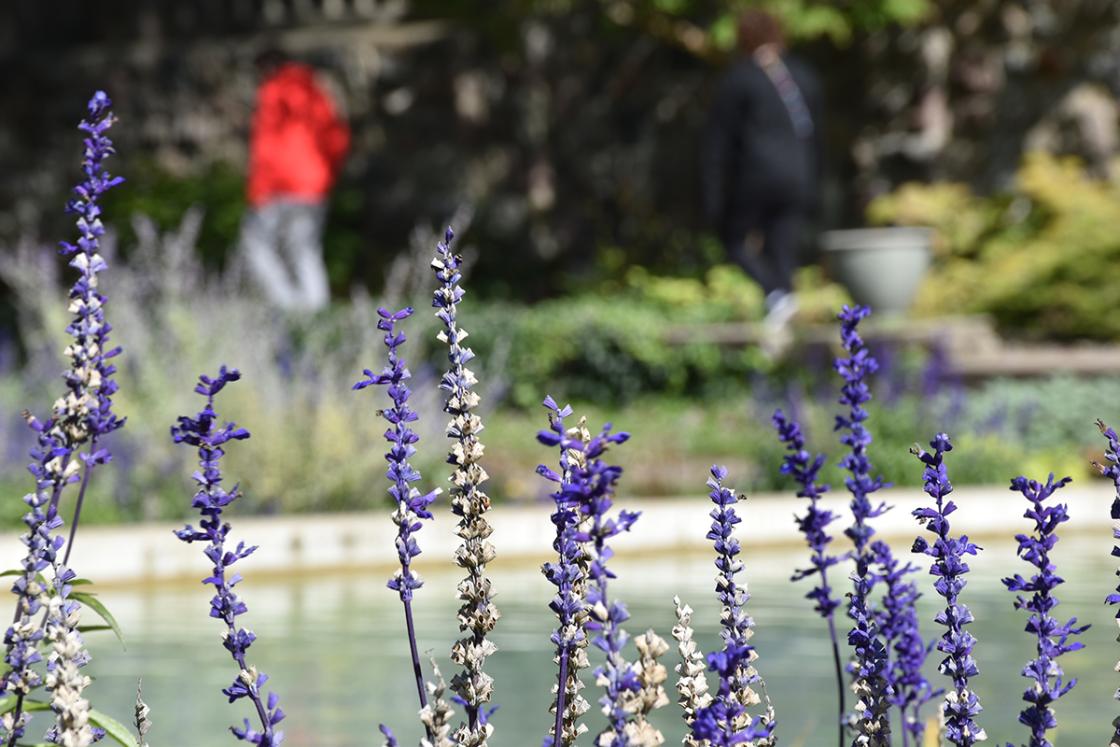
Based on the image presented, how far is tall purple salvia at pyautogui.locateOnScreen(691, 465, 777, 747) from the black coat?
12.1 metres

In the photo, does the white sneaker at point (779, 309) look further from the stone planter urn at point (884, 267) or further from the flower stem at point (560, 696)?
the flower stem at point (560, 696)

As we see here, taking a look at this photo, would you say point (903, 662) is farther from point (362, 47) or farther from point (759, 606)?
point (362, 47)

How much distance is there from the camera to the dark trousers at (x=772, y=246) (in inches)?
Answer: 574

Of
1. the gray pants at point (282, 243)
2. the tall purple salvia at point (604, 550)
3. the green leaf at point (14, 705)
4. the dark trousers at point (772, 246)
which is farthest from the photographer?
the gray pants at point (282, 243)

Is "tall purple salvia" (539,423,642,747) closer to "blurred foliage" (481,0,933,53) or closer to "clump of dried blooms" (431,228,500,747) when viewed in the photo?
"clump of dried blooms" (431,228,500,747)

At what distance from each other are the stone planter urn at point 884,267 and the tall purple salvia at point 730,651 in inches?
496

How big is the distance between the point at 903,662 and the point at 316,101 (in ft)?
46.9

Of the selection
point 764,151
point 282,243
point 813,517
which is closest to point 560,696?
point 813,517

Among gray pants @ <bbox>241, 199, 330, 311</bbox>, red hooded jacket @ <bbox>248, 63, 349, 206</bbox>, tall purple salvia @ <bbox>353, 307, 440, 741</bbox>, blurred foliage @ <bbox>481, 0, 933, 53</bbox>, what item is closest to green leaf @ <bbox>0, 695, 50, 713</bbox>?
tall purple salvia @ <bbox>353, 307, 440, 741</bbox>

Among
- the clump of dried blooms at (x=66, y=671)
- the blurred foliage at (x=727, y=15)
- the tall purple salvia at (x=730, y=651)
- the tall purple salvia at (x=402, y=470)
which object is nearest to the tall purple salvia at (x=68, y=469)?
the clump of dried blooms at (x=66, y=671)

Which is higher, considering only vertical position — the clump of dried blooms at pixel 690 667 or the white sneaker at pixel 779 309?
the white sneaker at pixel 779 309

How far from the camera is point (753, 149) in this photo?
1442 cm

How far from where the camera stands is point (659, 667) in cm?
201

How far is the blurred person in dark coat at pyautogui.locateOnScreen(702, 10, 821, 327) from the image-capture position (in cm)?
1430
